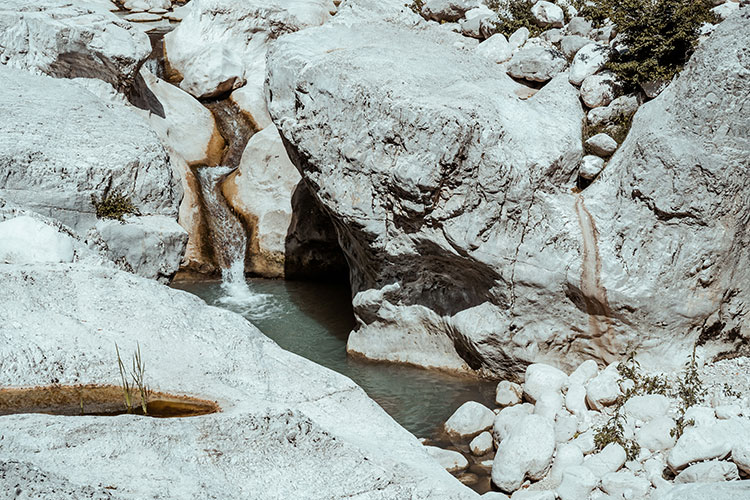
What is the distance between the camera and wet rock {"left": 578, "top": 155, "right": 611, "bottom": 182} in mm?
11391

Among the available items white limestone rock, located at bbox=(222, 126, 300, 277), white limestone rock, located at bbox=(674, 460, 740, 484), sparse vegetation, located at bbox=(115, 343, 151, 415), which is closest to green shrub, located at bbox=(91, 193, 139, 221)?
white limestone rock, located at bbox=(222, 126, 300, 277)

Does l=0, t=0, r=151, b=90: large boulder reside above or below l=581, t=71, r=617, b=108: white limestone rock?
below

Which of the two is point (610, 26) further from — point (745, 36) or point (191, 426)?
point (191, 426)

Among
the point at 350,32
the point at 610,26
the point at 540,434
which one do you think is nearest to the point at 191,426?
the point at 540,434

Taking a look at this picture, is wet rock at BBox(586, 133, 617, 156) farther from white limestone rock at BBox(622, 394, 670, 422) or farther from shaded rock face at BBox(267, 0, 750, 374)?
white limestone rock at BBox(622, 394, 670, 422)

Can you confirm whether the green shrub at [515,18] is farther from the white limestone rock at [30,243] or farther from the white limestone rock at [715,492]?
the white limestone rock at [715,492]

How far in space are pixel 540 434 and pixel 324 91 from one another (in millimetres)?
5785

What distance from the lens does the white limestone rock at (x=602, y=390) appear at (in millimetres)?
10219

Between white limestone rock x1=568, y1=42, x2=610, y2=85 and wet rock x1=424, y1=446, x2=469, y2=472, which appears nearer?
wet rock x1=424, y1=446, x2=469, y2=472

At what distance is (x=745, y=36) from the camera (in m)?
9.60

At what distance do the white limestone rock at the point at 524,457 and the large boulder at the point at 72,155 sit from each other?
6555 millimetres

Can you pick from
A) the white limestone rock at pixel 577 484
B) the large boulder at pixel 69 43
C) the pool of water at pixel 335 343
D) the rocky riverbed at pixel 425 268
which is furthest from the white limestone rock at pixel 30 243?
the large boulder at pixel 69 43

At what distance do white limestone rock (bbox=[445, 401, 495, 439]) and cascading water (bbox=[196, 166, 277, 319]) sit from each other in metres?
5.57

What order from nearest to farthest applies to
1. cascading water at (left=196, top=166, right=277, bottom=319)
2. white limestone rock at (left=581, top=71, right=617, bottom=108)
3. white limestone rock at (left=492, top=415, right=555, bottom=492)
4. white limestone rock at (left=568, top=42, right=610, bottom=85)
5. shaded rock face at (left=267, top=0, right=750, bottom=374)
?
1. white limestone rock at (left=492, top=415, right=555, bottom=492)
2. shaded rock face at (left=267, top=0, right=750, bottom=374)
3. white limestone rock at (left=581, top=71, right=617, bottom=108)
4. white limestone rock at (left=568, top=42, right=610, bottom=85)
5. cascading water at (left=196, top=166, right=277, bottom=319)
